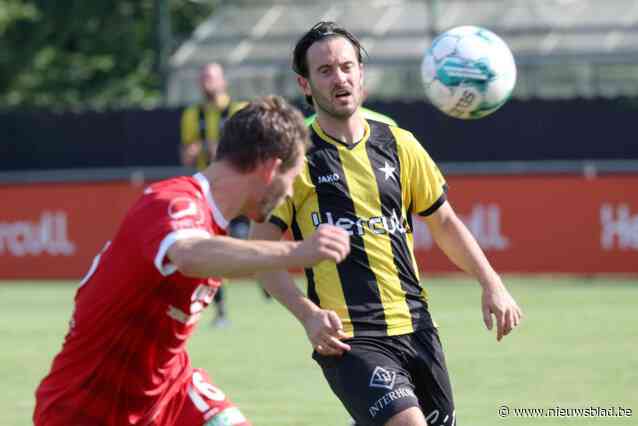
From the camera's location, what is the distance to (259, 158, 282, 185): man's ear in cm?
472

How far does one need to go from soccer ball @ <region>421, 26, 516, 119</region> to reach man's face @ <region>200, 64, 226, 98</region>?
6536 mm

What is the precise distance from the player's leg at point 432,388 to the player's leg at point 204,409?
96 centimetres

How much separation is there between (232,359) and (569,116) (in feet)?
33.8

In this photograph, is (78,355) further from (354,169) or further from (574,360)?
(574,360)

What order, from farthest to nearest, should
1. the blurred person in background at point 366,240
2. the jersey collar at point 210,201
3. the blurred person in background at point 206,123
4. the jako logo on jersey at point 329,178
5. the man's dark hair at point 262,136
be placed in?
the blurred person in background at point 206,123
the jako logo on jersey at point 329,178
the blurred person in background at point 366,240
the jersey collar at point 210,201
the man's dark hair at point 262,136

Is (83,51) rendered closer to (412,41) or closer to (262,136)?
(412,41)

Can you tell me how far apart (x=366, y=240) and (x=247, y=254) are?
1.52 metres

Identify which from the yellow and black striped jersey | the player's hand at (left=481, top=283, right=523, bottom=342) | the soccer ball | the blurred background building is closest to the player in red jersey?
the yellow and black striped jersey

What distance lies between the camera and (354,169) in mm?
6121

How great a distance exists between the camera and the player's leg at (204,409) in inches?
206

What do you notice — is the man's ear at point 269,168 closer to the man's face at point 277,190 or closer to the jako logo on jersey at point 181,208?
the man's face at point 277,190

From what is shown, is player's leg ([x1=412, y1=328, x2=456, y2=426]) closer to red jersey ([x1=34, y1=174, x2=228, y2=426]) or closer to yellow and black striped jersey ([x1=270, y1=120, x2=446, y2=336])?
yellow and black striped jersey ([x1=270, y1=120, x2=446, y2=336])

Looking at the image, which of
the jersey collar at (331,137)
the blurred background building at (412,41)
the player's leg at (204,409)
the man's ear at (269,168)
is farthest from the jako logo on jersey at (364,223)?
the blurred background building at (412,41)

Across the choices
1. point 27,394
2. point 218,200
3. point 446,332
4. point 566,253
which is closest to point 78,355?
point 218,200
